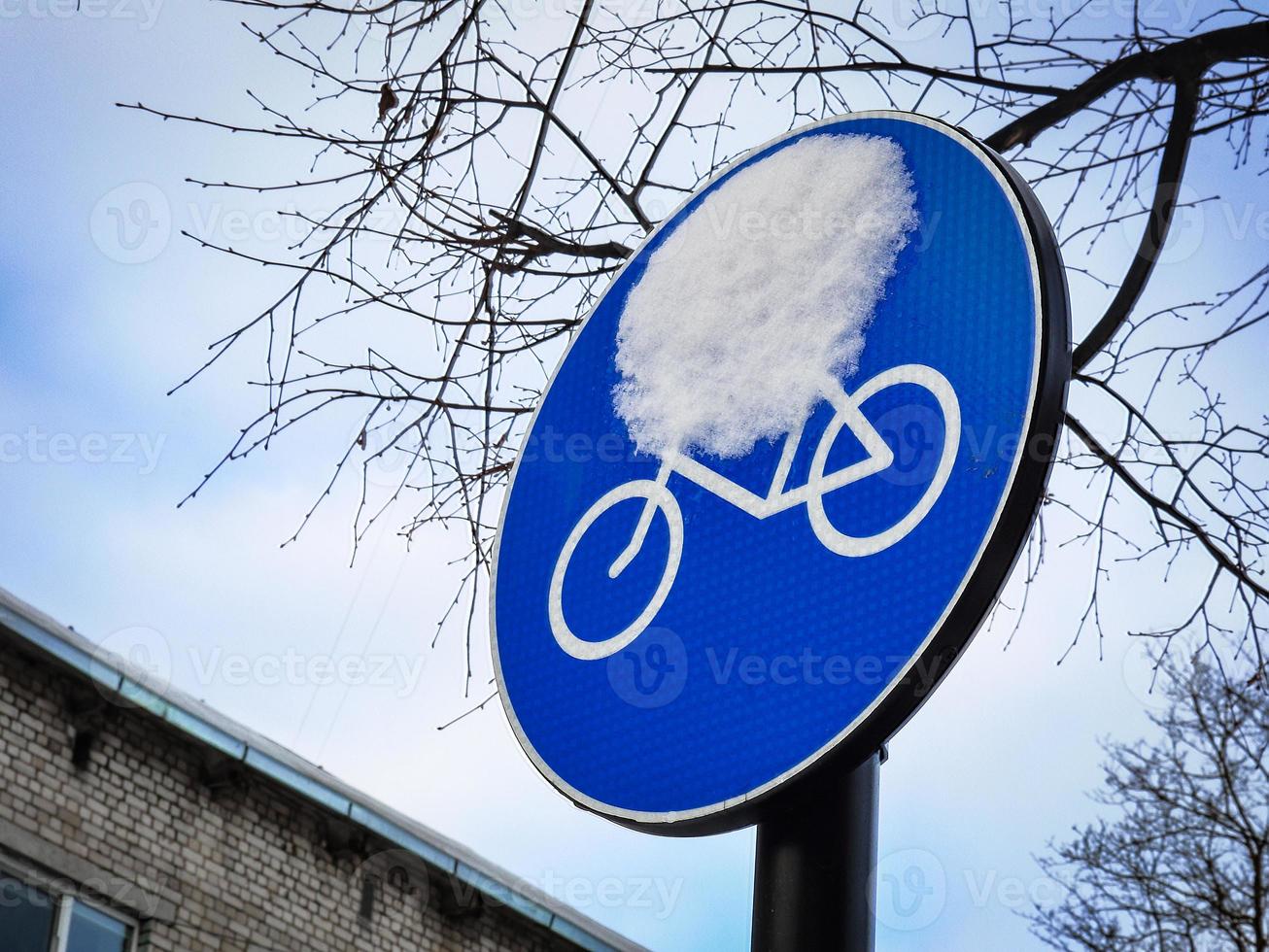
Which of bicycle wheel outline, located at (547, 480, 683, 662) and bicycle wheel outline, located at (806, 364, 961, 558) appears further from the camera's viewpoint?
bicycle wheel outline, located at (547, 480, 683, 662)

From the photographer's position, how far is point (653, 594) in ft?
5.29

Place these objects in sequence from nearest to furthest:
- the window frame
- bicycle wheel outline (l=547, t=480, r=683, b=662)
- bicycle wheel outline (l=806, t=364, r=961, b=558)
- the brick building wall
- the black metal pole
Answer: the black metal pole
bicycle wheel outline (l=806, t=364, r=961, b=558)
bicycle wheel outline (l=547, t=480, r=683, b=662)
the window frame
the brick building wall

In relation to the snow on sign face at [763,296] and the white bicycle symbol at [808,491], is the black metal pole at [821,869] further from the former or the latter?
the snow on sign face at [763,296]

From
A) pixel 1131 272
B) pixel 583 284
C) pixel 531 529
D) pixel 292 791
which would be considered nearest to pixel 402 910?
pixel 292 791

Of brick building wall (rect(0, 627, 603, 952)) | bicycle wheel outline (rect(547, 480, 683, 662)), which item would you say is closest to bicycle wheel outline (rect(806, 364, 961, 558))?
bicycle wheel outline (rect(547, 480, 683, 662))

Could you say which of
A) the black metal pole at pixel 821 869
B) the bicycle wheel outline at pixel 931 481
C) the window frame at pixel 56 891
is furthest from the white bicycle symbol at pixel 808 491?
the window frame at pixel 56 891

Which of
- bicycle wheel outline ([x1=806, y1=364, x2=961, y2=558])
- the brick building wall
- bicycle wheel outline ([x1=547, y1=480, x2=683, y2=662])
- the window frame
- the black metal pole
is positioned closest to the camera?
the black metal pole

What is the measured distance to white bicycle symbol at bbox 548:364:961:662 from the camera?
146cm

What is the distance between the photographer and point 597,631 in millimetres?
1655

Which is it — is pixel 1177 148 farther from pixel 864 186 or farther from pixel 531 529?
pixel 531 529

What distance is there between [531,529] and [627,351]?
26 cm

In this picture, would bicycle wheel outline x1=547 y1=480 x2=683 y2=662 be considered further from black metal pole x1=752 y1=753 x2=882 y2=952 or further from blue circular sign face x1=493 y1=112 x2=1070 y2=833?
black metal pole x1=752 y1=753 x2=882 y2=952

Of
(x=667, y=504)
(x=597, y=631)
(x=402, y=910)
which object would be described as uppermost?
(x=402, y=910)

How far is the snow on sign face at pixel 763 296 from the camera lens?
1.61m
